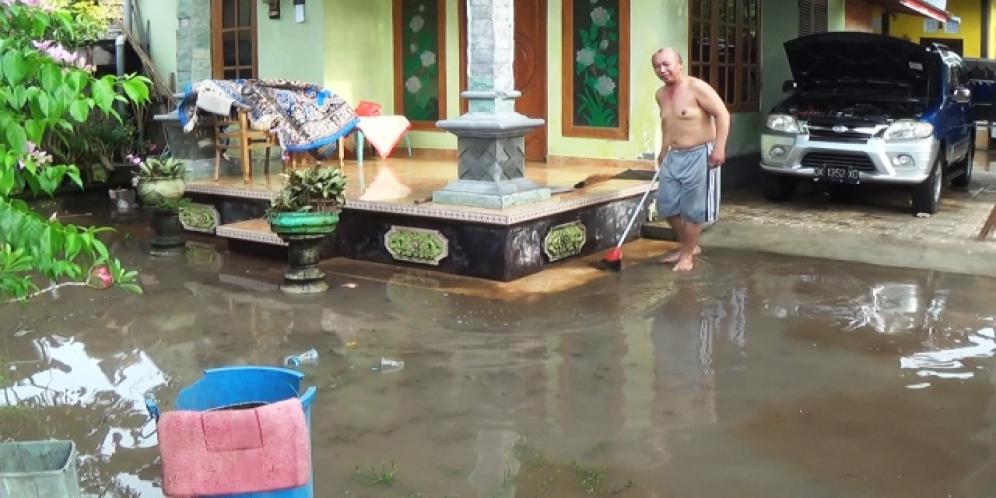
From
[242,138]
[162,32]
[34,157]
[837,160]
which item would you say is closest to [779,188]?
[837,160]

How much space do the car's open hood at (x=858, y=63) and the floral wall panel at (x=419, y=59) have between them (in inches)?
154

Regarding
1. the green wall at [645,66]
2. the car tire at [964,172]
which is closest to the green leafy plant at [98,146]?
the green wall at [645,66]

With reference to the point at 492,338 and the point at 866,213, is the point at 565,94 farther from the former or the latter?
the point at 492,338

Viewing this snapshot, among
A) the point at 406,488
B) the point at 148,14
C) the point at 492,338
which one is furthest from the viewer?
the point at 148,14

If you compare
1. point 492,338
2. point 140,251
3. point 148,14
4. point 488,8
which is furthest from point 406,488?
point 148,14

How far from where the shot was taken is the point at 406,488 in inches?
157

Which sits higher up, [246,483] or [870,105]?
[870,105]

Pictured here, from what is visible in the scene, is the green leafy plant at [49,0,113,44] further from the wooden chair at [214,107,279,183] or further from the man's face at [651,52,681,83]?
the man's face at [651,52,681,83]

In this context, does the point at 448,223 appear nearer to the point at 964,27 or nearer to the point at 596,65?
the point at 596,65

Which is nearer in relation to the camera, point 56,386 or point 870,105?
point 56,386

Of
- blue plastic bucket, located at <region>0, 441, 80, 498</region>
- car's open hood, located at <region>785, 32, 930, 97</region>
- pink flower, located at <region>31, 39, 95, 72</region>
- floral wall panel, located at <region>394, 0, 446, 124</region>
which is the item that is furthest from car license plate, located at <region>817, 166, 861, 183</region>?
blue plastic bucket, located at <region>0, 441, 80, 498</region>

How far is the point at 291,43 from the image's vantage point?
12250 mm

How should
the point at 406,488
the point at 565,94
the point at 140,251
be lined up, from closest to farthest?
the point at 406,488, the point at 140,251, the point at 565,94

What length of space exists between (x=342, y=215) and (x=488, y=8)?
211 cm
